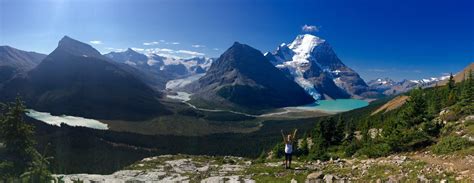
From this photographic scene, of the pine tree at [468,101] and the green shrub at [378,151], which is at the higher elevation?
the pine tree at [468,101]

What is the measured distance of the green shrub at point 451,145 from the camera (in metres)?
26.6

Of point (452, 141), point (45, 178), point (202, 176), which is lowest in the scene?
point (202, 176)

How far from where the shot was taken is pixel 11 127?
84.8 feet

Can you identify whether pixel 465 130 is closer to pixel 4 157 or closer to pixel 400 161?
pixel 400 161

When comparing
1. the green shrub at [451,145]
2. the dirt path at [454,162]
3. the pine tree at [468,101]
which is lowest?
the dirt path at [454,162]

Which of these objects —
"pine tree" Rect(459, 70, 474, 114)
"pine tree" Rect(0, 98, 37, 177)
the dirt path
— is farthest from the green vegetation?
"pine tree" Rect(459, 70, 474, 114)

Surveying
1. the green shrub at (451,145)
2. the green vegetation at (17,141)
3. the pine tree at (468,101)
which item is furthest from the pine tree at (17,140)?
the pine tree at (468,101)

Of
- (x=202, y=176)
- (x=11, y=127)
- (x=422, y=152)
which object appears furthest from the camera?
(x=202, y=176)

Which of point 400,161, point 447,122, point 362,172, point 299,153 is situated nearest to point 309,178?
point 362,172

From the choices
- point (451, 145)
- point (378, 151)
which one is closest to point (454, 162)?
point (451, 145)

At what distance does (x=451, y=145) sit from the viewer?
27.3 metres

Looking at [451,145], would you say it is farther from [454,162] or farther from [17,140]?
[17,140]

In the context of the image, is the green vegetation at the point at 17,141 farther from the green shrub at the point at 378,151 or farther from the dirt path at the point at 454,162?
the green shrub at the point at 378,151

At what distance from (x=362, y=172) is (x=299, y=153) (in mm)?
28385
